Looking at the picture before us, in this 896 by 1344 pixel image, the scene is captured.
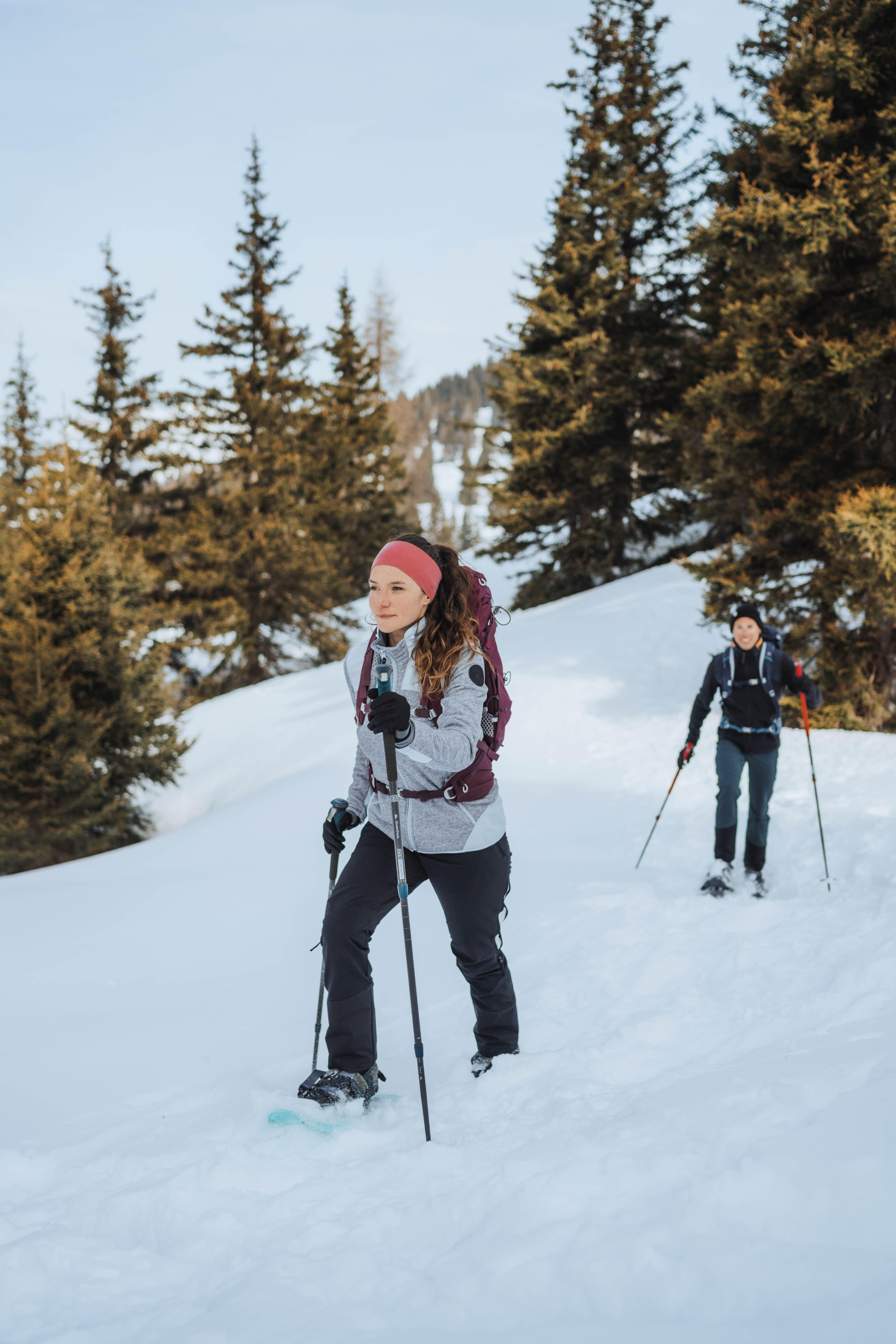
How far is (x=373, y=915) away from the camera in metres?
3.19

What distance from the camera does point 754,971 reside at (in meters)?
4.59

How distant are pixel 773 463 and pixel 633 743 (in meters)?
4.14

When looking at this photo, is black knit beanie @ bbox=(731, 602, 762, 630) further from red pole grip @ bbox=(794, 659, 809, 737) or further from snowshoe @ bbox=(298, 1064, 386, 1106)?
snowshoe @ bbox=(298, 1064, 386, 1106)

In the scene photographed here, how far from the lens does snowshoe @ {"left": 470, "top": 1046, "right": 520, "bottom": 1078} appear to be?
11.3 ft

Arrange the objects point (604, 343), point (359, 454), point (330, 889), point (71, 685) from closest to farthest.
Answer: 1. point (330, 889)
2. point (71, 685)
3. point (604, 343)
4. point (359, 454)

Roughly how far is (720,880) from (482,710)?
3684 mm

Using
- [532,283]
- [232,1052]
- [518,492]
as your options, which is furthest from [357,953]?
[532,283]

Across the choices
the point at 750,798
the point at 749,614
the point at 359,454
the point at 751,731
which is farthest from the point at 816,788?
the point at 359,454

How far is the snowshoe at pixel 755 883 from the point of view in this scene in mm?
5867

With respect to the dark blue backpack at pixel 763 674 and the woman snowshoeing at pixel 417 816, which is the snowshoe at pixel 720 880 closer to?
the dark blue backpack at pixel 763 674

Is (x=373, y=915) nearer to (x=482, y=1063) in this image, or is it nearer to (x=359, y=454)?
(x=482, y=1063)

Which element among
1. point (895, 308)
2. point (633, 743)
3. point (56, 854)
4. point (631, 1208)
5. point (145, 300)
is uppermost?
point (145, 300)

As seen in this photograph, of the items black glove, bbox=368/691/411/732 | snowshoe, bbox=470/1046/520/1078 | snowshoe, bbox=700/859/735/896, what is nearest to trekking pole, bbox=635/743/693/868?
snowshoe, bbox=700/859/735/896

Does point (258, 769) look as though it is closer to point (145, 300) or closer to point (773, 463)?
point (773, 463)
